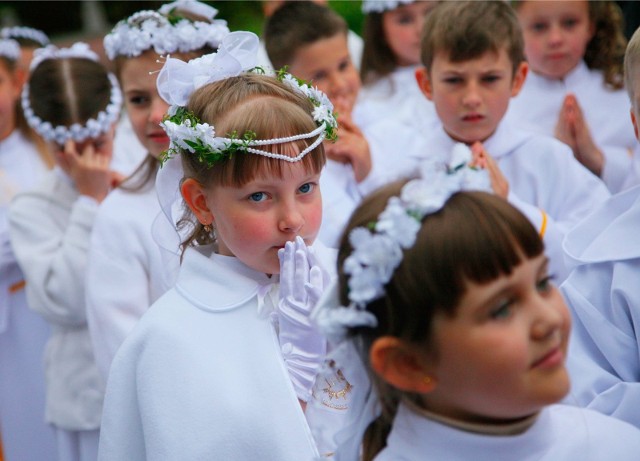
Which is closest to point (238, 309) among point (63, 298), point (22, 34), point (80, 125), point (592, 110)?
point (63, 298)

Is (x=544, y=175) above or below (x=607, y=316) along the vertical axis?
below

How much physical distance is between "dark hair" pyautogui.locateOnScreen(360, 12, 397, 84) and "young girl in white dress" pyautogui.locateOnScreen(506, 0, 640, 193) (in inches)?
48.0

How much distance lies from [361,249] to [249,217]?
2.80 feet

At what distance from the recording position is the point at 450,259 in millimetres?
1890

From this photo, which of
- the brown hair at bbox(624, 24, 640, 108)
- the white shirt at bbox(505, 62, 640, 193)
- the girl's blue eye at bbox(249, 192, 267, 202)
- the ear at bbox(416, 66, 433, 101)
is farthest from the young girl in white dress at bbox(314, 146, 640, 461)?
the white shirt at bbox(505, 62, 640, 193)

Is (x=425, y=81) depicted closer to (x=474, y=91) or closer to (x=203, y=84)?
(x=474, y=91)

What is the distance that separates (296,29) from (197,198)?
2.22 metres

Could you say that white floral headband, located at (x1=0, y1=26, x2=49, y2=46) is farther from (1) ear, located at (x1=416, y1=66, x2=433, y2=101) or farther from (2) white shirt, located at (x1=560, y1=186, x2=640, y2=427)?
(2) white shirt, located at (x1=560, y1=186, x2=640, y2=427)

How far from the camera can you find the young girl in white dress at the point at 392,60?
215 inches

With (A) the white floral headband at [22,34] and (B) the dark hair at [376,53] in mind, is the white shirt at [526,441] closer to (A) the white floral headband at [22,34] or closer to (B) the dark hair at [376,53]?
(B) the dark hair at [376,53]

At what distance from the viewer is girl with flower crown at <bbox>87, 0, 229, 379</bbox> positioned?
3697 mm

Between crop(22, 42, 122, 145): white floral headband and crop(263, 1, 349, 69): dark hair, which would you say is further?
crop(263, 1, 349, 69): dark hair

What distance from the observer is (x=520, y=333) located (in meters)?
1.86

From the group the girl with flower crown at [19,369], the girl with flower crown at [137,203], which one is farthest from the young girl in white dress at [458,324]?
the girl with flower crown at [19,369]
